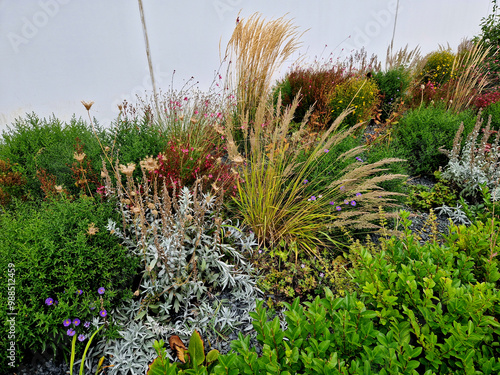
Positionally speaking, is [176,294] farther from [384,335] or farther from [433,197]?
[433,197]

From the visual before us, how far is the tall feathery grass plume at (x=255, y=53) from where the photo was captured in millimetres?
3445

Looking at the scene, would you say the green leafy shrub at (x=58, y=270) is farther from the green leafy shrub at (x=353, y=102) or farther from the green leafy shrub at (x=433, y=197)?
the green leafy shrub at (x=353, y=102)

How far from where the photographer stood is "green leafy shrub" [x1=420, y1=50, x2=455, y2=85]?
647cm

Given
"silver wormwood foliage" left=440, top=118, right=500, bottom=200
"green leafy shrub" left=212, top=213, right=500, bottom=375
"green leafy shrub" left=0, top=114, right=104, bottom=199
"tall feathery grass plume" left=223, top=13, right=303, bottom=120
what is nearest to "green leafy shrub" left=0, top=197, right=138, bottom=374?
"green leafy shrub" left=0, top=114, right=104, bottom=199

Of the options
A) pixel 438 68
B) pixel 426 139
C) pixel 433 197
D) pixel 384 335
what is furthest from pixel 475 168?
pixel 438 68

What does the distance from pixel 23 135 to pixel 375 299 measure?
10.2 ft

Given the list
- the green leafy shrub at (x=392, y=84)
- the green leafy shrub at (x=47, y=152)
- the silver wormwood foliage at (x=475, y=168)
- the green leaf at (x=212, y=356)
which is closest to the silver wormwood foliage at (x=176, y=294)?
the green leaf at (x=212, y=356)

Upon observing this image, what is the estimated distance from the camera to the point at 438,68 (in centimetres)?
639

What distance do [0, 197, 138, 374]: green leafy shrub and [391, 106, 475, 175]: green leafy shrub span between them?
3117 millimetres

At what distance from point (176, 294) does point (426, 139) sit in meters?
3.21

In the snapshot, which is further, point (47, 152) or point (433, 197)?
point (433, 197)

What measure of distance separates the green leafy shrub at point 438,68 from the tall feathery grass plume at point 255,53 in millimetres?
4545

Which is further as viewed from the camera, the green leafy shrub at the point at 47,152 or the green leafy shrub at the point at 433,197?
the green leafy shrub at the point at 433,197

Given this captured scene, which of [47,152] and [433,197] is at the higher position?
[47,152]
